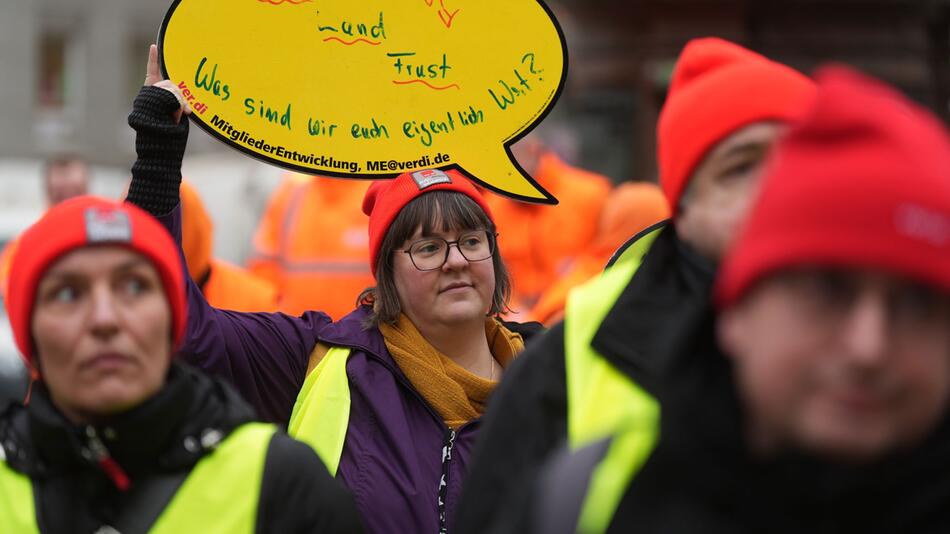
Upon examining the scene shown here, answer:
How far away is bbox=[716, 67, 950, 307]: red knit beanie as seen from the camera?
1.98m

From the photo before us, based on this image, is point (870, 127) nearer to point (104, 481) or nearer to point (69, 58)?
point (104, 481)

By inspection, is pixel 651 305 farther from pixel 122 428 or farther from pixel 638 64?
pixel 638 64

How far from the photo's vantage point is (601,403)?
2678 mm

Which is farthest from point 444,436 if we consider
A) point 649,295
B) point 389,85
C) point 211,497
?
point 649,295

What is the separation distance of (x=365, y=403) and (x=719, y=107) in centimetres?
166

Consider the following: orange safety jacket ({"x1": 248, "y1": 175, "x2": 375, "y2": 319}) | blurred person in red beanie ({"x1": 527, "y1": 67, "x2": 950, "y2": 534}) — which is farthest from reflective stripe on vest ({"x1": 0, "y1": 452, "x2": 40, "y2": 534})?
orange safety jacket ({"x1": 248, "y1": 175, "x2": 375, "y2": 319})

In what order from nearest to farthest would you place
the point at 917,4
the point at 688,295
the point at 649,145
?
the point at 688,295, the point at 917,4, the point at 649,145

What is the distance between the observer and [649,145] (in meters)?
13.3

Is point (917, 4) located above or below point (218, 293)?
above

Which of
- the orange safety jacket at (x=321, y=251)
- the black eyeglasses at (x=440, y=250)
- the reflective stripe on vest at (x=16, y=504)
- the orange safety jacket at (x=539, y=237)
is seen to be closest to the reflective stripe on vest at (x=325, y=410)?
the black eyeglasses at (x=440, y=250)

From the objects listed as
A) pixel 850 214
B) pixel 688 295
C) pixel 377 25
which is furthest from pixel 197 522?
pixel 377 25

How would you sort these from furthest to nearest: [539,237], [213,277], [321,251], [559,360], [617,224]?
[539,237] → [321,251] → [617,224] → [213,277] → [559,360]

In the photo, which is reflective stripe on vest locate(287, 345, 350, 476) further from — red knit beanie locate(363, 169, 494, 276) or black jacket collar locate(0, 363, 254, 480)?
black jacket collar locate(0, 363, 254, 480)

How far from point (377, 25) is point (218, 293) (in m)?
2.26
